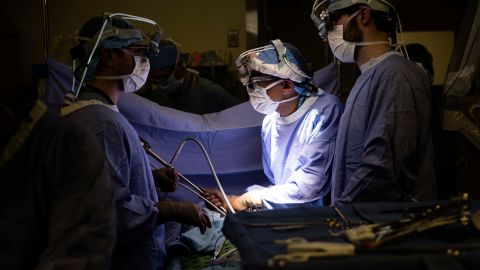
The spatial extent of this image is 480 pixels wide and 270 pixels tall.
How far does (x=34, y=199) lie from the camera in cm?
130

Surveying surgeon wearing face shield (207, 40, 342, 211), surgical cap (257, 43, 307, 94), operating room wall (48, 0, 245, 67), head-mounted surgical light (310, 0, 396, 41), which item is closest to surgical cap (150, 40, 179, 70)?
surgeon wearing face shield (207, 40, 342, 211)

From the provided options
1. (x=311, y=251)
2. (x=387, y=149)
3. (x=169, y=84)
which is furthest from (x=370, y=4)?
(x=169, y=84)

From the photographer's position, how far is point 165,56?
355cm

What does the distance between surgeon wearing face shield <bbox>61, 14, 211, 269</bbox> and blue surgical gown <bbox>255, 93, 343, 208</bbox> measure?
0.52 m

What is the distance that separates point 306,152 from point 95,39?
1.14 meters

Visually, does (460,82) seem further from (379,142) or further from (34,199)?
(34,199)

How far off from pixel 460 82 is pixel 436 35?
12.7 feet

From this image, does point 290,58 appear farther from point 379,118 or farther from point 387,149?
point 387,149

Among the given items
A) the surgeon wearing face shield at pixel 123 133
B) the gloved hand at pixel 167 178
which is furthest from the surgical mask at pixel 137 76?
the gloved hand at pixel 167 178

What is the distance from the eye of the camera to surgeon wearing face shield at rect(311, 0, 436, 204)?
1.99 m

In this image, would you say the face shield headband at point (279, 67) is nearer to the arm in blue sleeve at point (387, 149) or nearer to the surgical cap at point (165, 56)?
the arm in blue sleeve at point (387, 149)

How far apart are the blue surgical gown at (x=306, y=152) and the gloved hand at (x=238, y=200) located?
5 centimetres

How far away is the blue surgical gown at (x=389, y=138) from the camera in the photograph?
1.99 metres

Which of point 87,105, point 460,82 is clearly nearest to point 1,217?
point 87,105
